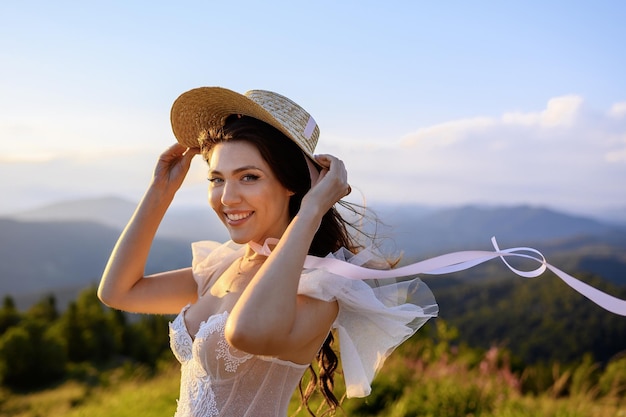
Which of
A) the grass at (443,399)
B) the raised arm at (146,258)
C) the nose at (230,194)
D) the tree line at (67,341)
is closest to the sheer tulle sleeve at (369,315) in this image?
the nose at (230,194)

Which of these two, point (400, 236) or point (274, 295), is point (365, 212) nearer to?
point (400, 236)

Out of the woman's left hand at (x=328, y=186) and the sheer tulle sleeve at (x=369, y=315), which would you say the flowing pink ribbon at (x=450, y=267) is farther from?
the woman's left hand at (x=328, y=186)

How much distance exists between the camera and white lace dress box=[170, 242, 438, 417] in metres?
2.27

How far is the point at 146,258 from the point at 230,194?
73 cm

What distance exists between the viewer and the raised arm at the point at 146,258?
273 centimetres

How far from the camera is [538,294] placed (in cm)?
6197

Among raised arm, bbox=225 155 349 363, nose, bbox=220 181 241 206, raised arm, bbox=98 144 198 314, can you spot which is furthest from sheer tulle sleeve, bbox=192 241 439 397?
raised arm, bbox=98 144 198 314

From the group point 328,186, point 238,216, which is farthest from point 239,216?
point 328,186

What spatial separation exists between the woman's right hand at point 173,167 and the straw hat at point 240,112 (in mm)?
121

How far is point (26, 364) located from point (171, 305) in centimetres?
2360

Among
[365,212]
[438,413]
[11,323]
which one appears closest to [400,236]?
[365,212]

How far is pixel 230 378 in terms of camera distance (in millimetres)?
2299

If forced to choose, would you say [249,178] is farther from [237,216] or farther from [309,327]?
[309,327]

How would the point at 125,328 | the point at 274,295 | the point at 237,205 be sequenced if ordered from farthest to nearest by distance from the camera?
the point at 125,328 < the point at 237,205 < the point at 274,295
